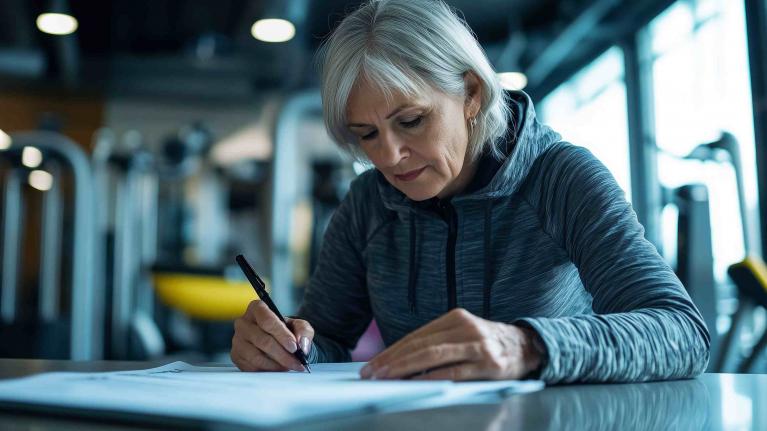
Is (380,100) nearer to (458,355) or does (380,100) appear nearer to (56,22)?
(458,355)

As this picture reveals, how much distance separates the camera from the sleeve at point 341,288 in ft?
4.70

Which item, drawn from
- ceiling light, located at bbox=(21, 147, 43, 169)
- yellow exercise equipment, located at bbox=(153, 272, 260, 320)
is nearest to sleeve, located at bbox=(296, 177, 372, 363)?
yellow exercise equipment, located at bbox=(153, 272, 260, 320)

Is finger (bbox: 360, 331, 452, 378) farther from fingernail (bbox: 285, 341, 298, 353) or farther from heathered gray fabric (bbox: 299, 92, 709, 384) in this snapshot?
fingernail (bbox: 285, 341, 298, 353)

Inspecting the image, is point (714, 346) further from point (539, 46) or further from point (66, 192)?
point (66, 192)

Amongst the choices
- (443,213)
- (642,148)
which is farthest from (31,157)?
(443,213)

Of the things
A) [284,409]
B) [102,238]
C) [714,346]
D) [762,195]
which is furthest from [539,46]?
[284,409]

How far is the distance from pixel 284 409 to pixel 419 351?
10.4 inches

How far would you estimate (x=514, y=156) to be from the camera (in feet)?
4.04

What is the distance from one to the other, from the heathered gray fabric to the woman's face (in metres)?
0.06

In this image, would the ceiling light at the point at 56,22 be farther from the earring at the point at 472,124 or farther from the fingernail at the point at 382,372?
the fingernail at the point at 382,372

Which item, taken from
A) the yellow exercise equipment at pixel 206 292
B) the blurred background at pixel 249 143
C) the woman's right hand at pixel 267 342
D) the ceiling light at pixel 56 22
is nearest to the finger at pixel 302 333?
the woman's right hand at pixel 267 342

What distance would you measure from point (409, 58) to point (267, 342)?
48 cm

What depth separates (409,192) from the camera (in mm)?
1295

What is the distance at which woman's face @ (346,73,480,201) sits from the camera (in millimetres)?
1229
